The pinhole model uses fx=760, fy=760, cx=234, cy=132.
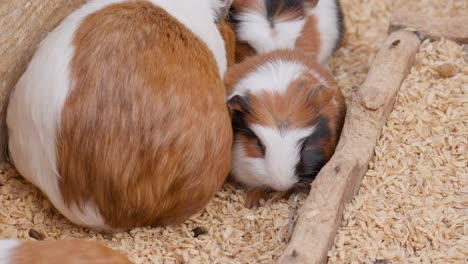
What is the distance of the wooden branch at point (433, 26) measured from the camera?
4465mm

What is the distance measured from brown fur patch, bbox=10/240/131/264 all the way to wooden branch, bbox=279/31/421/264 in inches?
30.4

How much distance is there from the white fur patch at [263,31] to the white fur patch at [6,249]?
1986 millimetres

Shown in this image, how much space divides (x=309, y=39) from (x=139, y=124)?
1.62 meters

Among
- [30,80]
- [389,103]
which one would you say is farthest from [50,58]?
[389,103]

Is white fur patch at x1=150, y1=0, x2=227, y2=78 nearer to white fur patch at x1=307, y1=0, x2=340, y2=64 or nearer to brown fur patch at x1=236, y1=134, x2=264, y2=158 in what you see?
brown fur patch at x1=236, y1=134, x2=264, y2=158

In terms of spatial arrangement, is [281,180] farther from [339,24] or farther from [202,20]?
[339,24]

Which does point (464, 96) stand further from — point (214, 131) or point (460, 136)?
point (214, 131)

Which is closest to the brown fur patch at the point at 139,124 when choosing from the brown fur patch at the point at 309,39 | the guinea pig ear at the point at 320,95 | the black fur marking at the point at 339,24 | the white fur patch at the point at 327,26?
the guinea pig ear at the point at 320,95

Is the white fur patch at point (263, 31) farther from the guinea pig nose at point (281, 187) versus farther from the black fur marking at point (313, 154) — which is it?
the guinea pig nose at point (281, 187)

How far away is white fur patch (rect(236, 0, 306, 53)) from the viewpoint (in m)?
4.26

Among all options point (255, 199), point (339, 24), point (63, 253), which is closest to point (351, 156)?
point (255, 199)

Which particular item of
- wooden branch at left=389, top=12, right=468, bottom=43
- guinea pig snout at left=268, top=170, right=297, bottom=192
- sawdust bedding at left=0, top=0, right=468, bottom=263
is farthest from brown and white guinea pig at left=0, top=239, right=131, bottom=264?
wooden branch at left=389, top=12, right=468, bottom=43

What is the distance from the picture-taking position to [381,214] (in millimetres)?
3531

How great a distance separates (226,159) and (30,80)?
96 cm
